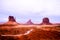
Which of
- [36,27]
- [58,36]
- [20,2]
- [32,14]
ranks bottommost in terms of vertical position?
[58,36]

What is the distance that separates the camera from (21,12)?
3.58 metres

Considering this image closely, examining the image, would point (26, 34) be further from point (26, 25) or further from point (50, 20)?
point (50, 20)

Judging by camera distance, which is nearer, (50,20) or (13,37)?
(13,37)

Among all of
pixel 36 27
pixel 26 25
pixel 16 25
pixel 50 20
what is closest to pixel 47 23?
pixel 50 20

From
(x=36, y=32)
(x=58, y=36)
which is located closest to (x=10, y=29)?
(x=36, y=32)

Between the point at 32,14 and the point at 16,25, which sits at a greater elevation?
the point at 32,14

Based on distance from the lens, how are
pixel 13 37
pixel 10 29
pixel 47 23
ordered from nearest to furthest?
pixel 13 37 < pixel 10 29 < pixel 47 23

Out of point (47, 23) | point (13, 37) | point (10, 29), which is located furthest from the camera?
point (47, 23)

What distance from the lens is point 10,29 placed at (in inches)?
140

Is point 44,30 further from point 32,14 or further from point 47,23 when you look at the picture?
point 32,14

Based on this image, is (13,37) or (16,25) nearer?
(13,37)

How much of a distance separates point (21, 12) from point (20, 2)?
261mm

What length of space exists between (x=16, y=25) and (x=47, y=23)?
85cm

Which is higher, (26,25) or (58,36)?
(26,25)
